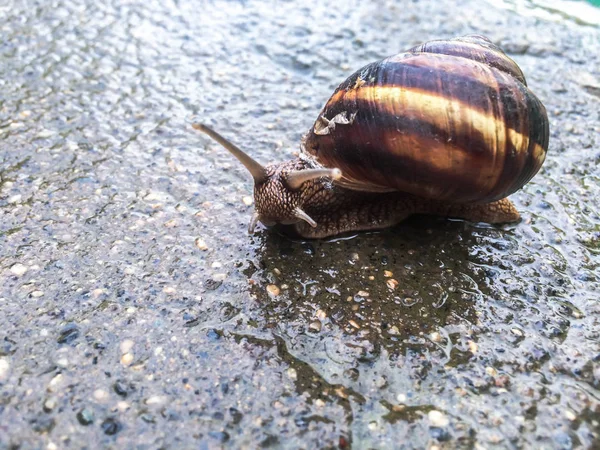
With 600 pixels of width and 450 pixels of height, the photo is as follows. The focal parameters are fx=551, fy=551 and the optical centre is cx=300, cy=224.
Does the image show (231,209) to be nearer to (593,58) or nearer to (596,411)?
(596,411)

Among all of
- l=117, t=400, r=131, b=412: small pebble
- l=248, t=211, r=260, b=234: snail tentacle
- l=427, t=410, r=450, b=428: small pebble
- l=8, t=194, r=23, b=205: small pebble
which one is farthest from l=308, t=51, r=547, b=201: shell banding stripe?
l=8, t=194, r=23, b=205: small pebble

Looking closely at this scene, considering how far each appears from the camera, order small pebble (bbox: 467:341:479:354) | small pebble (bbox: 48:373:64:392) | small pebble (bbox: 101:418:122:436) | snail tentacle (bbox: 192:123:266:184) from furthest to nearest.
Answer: snail tentacle (bbox: 192:123:266:184), small pebble (bbox: 467:341:479:354), small pebble (bbox: 48:373:64:392), small pebble (bbox: 101:418:122:436)

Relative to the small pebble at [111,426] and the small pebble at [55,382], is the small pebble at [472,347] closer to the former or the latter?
the small pebble at [111,426]

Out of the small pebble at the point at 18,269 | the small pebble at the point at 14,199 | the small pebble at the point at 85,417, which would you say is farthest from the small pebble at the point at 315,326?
the small pebble at the point at 14,199

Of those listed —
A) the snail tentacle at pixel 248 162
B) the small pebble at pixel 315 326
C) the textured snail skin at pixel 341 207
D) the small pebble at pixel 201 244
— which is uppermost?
the snail tentacle at pixel 248 162

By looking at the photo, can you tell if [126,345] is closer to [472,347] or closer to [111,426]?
[111,426]

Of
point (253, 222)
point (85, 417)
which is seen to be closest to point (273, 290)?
point (253, 222)

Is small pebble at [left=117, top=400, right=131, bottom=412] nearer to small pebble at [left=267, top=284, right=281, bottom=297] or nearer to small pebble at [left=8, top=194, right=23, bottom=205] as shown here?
small pebble at [left=267, top=284, right=281, bottom=297]
